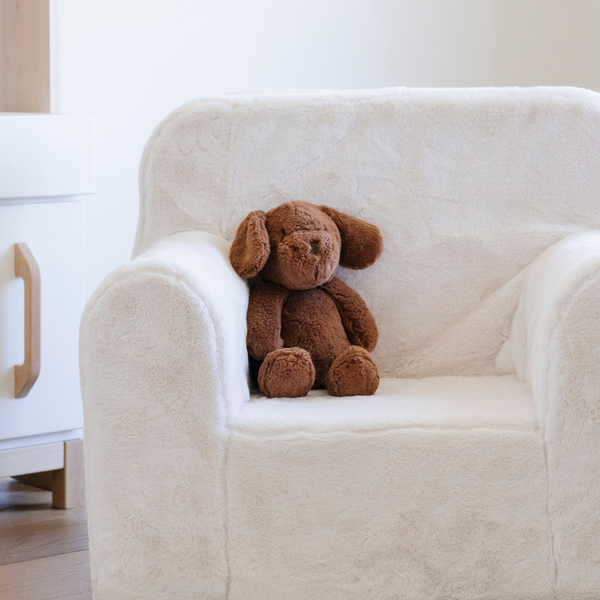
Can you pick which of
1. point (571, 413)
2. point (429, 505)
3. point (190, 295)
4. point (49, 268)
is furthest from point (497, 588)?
point (49, 268)

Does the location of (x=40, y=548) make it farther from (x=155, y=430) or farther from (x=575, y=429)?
(x=575, y=429)

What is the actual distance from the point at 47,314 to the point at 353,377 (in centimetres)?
63

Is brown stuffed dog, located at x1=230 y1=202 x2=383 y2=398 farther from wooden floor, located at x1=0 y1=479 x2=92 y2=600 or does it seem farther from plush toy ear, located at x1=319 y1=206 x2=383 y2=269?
wooden floor, located at x1=0 y1=479 x2=92 y2=600

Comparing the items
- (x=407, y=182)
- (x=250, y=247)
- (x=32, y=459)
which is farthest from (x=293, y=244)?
(x=32, y=459)

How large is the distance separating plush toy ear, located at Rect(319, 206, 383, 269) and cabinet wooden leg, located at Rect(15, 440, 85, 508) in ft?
2.12

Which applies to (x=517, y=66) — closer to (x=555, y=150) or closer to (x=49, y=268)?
(x=555, y=150)

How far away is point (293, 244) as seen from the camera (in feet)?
4.05

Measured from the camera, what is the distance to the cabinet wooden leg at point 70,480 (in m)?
1.54

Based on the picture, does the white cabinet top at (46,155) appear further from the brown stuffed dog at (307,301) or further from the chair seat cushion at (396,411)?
the chair seat cushion at (396,411)

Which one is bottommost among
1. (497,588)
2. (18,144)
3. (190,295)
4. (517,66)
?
(497,588)

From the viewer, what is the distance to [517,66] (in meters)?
2.35

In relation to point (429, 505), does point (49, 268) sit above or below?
above

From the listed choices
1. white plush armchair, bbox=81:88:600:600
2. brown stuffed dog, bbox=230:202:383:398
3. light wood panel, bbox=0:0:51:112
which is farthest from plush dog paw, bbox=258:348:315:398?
light wood panel, bbox=0:0:51:112

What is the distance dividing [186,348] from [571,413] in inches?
19.1
